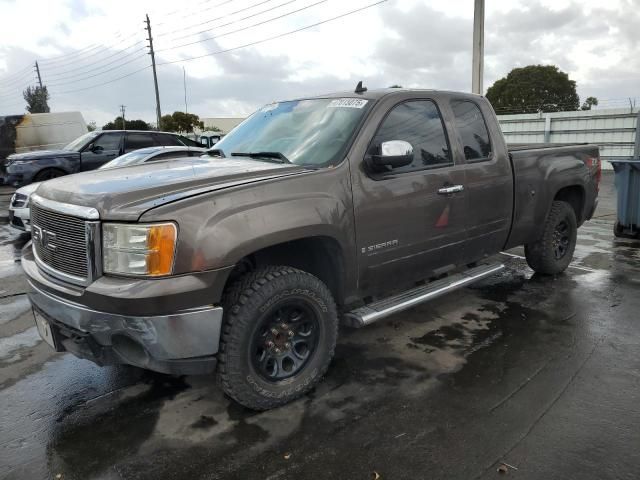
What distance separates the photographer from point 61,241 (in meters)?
2.84

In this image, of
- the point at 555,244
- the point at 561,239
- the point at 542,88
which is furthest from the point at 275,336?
the point at 542,88

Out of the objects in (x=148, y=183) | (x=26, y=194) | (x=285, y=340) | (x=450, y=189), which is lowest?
(x=285, y=340)

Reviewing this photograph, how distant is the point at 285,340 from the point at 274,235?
70cm

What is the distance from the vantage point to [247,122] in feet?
14.7

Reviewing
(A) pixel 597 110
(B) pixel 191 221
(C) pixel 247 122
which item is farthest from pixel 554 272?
(A) pixel 597 110

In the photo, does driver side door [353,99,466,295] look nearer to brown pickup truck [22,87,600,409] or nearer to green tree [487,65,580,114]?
brown pickup truck [22,87,600,409]

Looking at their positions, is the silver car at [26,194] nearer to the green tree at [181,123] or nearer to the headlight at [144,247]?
the headlight at [144,247]

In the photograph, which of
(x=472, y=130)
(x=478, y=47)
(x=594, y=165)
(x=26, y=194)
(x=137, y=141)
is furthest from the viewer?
(x=478, y=47)

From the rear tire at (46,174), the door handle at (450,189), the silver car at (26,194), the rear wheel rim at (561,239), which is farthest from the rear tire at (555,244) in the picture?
the rear tire at (46,174)

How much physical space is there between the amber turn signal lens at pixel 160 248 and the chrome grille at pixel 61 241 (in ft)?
1.34

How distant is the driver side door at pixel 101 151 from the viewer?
41.6ft

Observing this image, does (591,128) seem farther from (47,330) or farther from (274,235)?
(47,330)

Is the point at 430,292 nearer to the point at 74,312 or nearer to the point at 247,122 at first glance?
the point at 247,122

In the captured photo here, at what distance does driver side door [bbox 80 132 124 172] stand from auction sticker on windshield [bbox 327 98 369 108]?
33.9 feet
